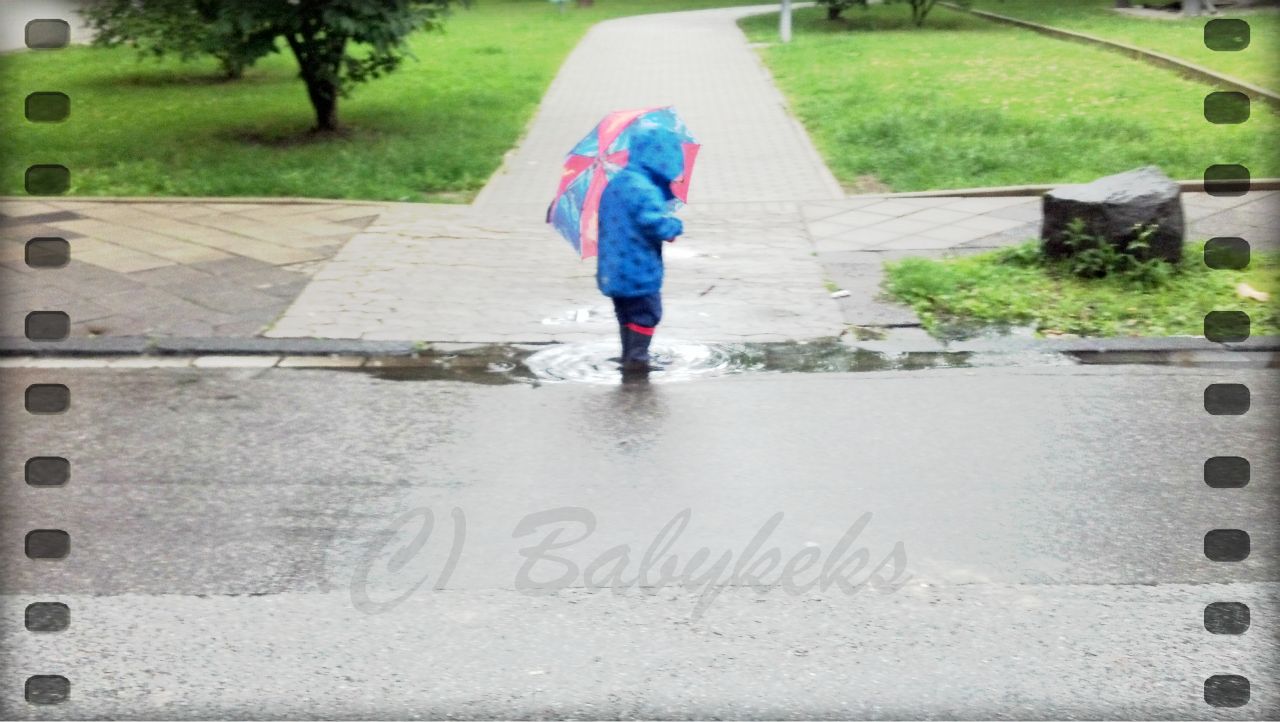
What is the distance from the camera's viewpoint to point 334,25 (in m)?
12.8

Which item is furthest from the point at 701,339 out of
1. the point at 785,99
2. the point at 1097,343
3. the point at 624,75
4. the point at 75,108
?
the point at 624,75

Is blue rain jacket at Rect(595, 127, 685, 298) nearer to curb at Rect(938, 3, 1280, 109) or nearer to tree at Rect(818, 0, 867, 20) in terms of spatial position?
curb at Rect(938, 3, 1280, 109)

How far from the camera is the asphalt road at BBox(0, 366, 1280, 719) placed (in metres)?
3.82

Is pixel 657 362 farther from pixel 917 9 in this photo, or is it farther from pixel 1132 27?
pixel 917 9

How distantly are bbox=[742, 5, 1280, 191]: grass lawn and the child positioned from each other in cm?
319

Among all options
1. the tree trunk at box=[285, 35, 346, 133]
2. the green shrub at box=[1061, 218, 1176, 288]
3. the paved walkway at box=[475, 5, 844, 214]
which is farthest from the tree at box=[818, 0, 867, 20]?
the green shrub at box=[1061, 218, 1176, 288]

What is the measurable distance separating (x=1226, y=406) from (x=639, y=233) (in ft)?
14.6

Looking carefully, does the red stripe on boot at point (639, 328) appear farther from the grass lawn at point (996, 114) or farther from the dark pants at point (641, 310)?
the grass lawn at point (996, 114)

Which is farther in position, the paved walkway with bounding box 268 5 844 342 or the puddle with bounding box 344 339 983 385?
the paved walkway with bounding box 268 5 844 342

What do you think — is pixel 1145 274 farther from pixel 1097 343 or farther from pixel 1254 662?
pixel 1254 662

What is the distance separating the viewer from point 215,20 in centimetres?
1332

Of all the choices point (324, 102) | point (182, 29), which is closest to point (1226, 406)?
point (324, 102)

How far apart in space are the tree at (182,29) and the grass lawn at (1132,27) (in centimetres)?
889

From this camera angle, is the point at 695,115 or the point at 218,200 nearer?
the point at 218,200
